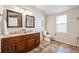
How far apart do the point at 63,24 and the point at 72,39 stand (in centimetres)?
77

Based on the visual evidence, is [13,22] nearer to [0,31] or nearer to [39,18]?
[0,31]

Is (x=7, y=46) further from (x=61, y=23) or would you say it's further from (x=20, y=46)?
(x=61, y=23)

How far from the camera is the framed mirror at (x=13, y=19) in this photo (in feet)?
9.03

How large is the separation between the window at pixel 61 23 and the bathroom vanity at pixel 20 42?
2.66 ft

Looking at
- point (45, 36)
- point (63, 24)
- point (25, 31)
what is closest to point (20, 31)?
point (25, 31)

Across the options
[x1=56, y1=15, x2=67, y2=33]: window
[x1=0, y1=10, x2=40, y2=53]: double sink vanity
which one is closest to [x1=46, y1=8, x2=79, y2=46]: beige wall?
[x1=56, y1=15, x2=67, y2=33]: window

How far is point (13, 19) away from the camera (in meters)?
2.85

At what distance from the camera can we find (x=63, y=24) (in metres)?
3.35

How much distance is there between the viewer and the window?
3.31 m

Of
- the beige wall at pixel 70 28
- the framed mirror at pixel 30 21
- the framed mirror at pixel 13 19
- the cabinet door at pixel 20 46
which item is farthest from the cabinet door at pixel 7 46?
the beige wall at pixel 70 28

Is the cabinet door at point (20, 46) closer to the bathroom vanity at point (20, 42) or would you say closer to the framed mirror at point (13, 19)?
the bathroom vanity at point (20, 42)

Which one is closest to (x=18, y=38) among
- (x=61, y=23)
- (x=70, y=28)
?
(x=61, y=23)

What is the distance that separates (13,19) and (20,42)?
2.44 ft
